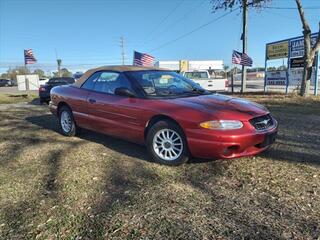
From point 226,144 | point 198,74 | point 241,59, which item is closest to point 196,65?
point 198,74

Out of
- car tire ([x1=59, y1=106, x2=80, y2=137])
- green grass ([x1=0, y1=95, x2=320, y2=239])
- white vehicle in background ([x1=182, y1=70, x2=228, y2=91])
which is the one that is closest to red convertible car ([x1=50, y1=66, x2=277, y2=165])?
car tire ([x1=59, y1=106, x2=80, y2=137])

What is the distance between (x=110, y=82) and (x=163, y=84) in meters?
0.94

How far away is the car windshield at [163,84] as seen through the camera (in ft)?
17.8

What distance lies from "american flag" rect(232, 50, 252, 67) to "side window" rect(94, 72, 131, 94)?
45.2 ft

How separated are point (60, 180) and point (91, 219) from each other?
4.03ft

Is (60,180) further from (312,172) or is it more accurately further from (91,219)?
(312,172)

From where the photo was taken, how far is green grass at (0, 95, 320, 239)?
3053 mm

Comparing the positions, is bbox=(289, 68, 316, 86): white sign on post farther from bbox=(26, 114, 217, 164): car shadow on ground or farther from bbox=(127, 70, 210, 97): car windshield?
bbox=(26, 114, 217, 164): car shadow on ground

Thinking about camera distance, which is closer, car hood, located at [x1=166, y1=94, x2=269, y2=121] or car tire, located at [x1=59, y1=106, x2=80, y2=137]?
car hood, located at [x1=166, y1=94, x2=269, y2=121]

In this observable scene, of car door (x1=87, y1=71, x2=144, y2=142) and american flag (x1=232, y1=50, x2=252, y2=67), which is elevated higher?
american flag (x1=232, y1=50, x2=252, y2=67)

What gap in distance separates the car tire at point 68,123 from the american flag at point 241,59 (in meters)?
13.4

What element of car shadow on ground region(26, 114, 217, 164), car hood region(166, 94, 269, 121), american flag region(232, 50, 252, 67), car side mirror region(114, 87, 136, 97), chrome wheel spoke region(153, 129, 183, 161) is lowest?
car shadow on ground region(26, 114, 217, 164)

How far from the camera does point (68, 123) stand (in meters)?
6.95

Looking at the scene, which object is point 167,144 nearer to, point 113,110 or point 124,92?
point 124,92
